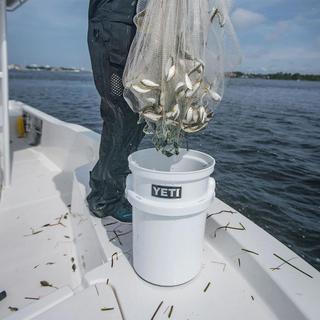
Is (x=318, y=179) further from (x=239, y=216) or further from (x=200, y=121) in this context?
(x=200, y=121)

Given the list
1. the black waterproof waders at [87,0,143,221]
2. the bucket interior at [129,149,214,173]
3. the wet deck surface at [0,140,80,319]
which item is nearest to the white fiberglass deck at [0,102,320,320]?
the wet deck surface at [0,140,80,319]

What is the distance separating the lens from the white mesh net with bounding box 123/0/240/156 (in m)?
1.02

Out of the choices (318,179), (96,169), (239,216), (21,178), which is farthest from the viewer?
(318,179)

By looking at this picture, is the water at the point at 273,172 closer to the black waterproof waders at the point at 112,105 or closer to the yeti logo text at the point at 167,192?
the black waterproof waders at the point at 112,105

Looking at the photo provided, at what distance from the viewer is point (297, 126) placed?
8500mm

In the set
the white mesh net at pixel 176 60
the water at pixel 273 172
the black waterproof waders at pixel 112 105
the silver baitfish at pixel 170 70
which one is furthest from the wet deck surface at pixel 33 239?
the water at pixel 273 172

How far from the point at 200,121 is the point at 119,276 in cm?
74

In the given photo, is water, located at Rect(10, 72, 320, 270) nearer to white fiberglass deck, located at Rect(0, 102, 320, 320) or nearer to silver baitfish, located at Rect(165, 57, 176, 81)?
silver baitfish, located at Rect(165, 57, 176, 81)

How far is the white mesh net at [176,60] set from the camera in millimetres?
1024

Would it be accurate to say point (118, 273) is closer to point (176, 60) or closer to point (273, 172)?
point (176, 60)

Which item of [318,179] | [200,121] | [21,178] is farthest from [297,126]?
[200,121]

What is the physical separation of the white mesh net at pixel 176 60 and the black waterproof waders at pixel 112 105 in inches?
7.8

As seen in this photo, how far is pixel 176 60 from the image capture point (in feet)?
3.40

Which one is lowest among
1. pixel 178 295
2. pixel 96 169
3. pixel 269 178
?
pixel 269 178
